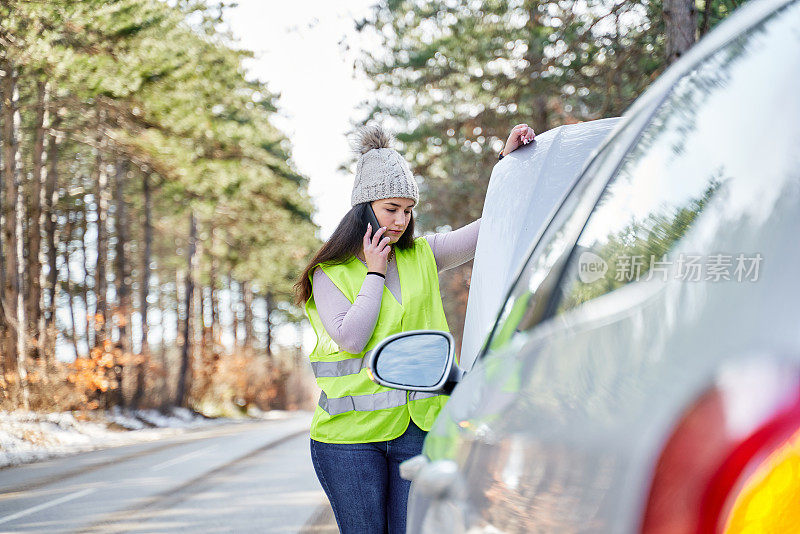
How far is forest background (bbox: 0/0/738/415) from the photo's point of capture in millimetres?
12906

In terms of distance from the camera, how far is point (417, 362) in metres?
2.16

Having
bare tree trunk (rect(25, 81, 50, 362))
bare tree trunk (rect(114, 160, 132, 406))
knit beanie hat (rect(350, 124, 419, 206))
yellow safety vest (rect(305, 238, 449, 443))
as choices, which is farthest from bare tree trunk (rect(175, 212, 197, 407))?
yellow safety vest (rect(305, 238, 449, 443))


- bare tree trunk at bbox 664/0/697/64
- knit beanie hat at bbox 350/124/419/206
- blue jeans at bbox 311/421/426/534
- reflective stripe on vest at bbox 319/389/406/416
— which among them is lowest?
blue jeans at bbox 311/421/426/534

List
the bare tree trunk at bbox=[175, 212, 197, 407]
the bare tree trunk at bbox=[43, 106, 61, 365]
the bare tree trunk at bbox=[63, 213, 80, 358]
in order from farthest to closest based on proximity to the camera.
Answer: the bare tree trunk at bbox=[63, 213, 80, 358], the bare tree trunk at bbox=[175, 212, 197, 407], the bare tree trunk at bbox=[43, 106, 61, 365]

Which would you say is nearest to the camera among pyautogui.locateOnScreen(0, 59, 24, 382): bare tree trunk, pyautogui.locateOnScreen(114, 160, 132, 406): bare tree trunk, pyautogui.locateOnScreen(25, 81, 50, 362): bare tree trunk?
pyautogui.locateOnScreen(0, 59, 24, 382): bare tree trunk

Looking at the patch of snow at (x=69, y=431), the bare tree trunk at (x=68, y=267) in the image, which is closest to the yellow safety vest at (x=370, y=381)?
the patch of snow at (x=69, y=431)

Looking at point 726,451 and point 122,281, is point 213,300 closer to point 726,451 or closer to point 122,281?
point 122,281

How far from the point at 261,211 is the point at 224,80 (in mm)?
8703

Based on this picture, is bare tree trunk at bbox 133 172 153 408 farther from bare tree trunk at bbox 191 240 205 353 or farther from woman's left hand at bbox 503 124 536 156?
woman's left hand at bbox 503 124 536 156

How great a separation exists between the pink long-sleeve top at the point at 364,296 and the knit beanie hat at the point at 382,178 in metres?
0.24

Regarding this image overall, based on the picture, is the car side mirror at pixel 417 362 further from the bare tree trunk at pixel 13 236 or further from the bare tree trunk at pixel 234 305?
the bare tree trunk at pixel 234 305

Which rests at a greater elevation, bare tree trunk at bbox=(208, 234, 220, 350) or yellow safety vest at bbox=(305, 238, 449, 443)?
bare tree trunk at bbox=(208, 234, 220, 350)

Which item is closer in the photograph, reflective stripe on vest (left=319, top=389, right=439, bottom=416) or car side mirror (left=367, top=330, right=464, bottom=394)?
car side mirror (left=367, top=330, right=464, bottom=394)

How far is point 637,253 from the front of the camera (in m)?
1.27
